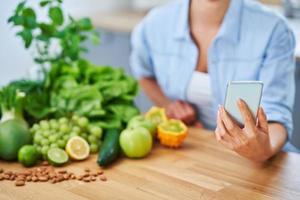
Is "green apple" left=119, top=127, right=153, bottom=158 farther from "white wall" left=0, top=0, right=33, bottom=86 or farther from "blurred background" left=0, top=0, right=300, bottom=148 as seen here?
"white wall" left=0, top=0, right=33, bottom=86

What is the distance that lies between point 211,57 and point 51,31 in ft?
1.70

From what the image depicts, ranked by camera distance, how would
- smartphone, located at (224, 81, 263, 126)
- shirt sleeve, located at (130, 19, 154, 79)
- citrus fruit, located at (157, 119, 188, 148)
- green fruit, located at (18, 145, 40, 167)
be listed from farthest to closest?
1. shirt sleeve, located at (130, 19, 154, 79)
2. citrus fruit, located at (157, 119, 188, 148)
3. green fruit, located at (18, 145, 40, 167)
4. smartphone, located at (224, 81, 263, 126)

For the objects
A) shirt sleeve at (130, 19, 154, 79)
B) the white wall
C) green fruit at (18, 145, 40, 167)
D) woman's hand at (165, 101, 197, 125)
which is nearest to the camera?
green fruit at (18, 145, 40, 167)

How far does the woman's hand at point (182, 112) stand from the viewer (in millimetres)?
1856

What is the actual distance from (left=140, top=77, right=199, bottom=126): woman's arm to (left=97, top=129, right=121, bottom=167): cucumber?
29 centimetres

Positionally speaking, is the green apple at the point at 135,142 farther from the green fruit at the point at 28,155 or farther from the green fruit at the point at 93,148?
the green fruit at the point at 28,155

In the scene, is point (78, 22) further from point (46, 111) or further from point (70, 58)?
point (46, 111)

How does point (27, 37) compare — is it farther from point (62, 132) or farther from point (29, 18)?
point (62, 132)

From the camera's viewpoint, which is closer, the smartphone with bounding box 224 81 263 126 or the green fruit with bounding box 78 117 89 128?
the smartphone with bounding box 224 81 263 126

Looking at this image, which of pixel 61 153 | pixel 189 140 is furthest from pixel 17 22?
pixel 189 140

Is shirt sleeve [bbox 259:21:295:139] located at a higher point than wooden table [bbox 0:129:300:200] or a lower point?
higher

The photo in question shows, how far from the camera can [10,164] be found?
1559 mm

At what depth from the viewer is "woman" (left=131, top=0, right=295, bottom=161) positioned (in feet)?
5.84

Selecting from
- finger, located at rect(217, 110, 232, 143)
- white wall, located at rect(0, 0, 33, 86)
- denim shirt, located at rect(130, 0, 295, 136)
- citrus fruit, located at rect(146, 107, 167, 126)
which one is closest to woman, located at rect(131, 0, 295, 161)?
denim shirt, located at rect(130, 0, 295, 136)
